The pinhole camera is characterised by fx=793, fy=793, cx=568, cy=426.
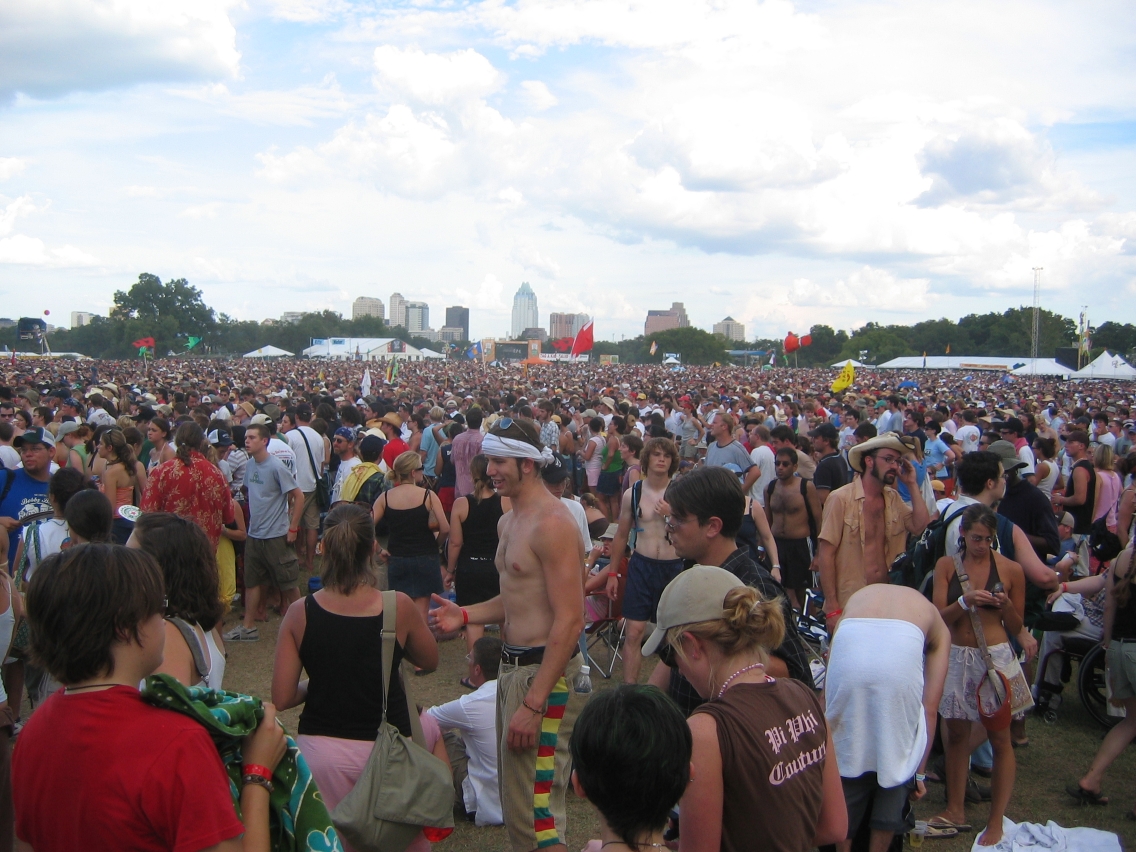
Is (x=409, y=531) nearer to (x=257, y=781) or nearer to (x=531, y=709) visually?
(x=531, y=709)

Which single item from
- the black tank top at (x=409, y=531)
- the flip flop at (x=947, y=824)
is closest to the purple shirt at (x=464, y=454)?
the black tank top at (x=409, y=531)

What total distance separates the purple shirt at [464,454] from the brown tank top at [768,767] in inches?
253

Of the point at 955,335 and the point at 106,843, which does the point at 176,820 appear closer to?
the point at 106,843

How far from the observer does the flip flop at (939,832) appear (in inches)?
162

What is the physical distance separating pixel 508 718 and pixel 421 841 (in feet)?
1.78

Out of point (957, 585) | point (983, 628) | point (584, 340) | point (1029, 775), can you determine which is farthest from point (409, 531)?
point (584, 340)

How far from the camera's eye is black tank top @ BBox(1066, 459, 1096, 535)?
7980 millimetres

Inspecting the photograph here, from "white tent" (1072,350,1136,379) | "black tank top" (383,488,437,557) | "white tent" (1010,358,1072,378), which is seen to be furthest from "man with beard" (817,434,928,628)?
"white tent" (1010,358,1072,378)

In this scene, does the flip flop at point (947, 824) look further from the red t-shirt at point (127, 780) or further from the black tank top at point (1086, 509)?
the black tank top at point (1086, 509)

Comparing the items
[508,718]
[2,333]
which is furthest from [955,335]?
[2,333]

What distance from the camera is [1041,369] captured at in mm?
69312

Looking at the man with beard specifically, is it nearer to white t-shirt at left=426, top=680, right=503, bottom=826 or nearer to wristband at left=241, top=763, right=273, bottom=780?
white t-shirt at left=426, top=680, right=503, bottom=826

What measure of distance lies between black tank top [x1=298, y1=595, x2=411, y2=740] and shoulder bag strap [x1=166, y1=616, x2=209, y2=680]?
494mm

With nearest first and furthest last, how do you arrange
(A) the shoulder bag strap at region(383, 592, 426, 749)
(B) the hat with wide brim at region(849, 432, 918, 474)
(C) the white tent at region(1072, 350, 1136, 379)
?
1. (A) the shoulder bag strap at region(383, 592, 426, 749)
2. (B) the hat with wide brim at region(849, 432, 918, 474)
3. (C) the white tent at region(1072, 350, 1136, 379)
